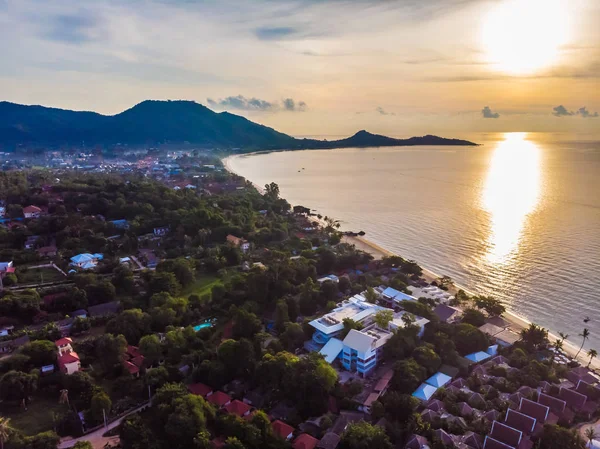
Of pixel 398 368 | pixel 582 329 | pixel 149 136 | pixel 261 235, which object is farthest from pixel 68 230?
pixel 149 136

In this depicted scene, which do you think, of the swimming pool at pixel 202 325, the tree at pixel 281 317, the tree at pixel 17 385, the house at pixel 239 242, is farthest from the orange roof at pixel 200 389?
the house at pixel 239 242

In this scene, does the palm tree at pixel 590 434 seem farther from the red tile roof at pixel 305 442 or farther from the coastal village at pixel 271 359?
the red tile roof at pixel 305 442

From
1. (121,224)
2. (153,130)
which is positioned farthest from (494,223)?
(153,130)

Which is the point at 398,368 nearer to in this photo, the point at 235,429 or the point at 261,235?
the point at 235,429

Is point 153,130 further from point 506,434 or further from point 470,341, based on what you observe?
point 506,434

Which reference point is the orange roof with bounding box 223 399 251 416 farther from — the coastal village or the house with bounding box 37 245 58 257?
the house with bounding box 37 245 58 257
